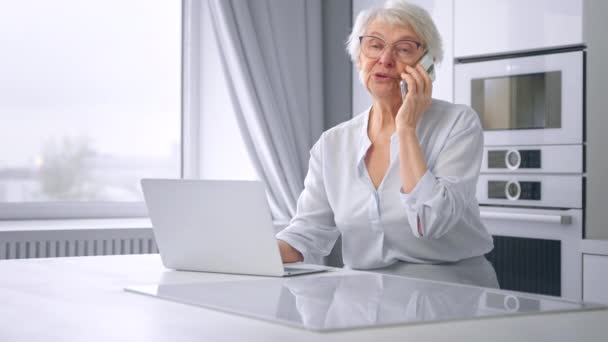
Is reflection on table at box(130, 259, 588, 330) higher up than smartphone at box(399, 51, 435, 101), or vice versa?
smartphone at box(399, 51, 435, 101)

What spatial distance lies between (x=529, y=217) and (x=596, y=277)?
40cm

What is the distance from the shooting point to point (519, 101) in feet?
10.1

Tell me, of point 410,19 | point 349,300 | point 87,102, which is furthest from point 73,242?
point 349,300

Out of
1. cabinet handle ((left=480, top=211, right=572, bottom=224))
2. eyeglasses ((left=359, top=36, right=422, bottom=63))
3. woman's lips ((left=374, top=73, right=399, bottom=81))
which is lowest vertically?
cabinet handle ((left=480, top=211, right=572, bottom=224))

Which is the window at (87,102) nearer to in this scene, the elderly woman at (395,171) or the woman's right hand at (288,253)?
the elderly woman at (395,171)

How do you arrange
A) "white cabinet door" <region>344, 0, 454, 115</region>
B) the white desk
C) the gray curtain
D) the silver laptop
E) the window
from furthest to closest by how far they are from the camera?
the gray curtain → the window → "white cabinet door" <region>344, 0, 454, 115</region> → the silver laptop → the white desk

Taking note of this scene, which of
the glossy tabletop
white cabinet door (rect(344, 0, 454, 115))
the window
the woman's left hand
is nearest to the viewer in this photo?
the glossy tabletop

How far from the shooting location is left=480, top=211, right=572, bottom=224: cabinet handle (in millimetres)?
2885

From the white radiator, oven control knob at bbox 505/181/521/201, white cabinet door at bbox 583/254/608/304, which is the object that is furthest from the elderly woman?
the white radiator

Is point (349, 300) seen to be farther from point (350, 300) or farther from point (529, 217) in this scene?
point (529, 217)

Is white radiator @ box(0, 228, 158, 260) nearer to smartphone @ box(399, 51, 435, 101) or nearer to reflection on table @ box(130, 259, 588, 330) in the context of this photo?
smartphone @ box(399, 51, 435, 101)

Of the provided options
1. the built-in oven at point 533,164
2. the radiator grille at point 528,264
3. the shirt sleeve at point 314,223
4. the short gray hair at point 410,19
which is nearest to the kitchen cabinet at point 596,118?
the built-in oven at point 533,164

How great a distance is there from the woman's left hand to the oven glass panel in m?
0.92

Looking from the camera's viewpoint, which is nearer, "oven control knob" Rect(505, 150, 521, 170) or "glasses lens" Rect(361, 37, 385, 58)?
"glasses lens" Rect(361, 37, 385, 58)
